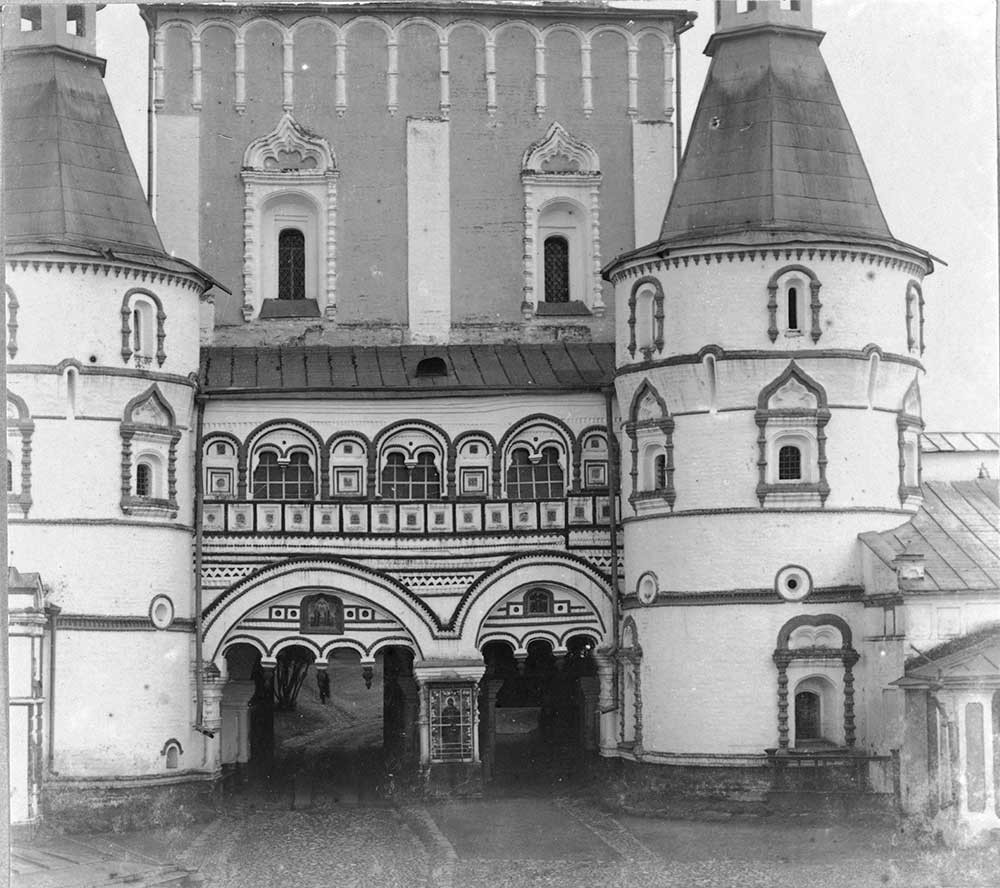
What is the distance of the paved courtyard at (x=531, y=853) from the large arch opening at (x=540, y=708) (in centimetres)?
249

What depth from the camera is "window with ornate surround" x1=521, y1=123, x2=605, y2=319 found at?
28172 mm

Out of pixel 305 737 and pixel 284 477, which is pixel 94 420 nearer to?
pixel 284 477

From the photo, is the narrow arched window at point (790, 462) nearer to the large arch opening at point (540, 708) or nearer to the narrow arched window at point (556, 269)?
the large arch opening at point (540, 708)

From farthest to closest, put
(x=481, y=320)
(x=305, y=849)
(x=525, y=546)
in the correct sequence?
(x=481, y=320), (x=525, y=546), (x=305, y=849)

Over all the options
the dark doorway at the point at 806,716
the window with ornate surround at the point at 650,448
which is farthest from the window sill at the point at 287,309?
the dark doorway at the point at 806,716

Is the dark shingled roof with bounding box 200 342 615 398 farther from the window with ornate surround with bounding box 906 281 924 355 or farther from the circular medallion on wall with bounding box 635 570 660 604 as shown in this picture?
the window with ornate surround with bounding box 906 281 924 355

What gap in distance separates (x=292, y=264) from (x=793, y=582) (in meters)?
9.06

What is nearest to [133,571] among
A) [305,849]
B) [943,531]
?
[305,849]

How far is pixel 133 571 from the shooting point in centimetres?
2423

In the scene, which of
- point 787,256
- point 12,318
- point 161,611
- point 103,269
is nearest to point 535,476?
point 787,256

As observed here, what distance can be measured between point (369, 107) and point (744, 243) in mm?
6889

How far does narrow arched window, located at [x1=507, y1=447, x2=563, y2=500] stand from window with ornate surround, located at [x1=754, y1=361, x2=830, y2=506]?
3443mm

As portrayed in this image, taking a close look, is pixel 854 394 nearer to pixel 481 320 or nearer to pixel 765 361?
pixel 765 361

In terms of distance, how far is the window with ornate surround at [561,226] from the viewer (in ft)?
92.4
